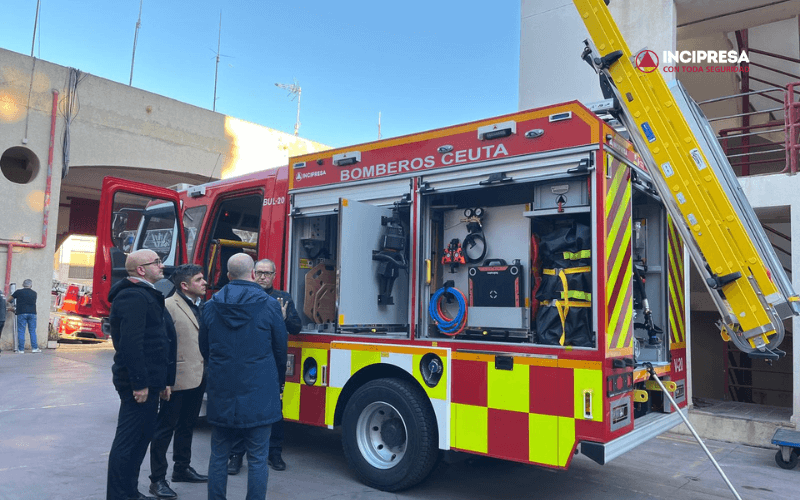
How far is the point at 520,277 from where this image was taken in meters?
4.68

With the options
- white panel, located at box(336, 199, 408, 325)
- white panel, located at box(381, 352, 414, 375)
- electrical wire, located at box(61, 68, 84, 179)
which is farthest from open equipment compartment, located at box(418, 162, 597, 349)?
electrical wire, located at box(61, 68, 84, 179)

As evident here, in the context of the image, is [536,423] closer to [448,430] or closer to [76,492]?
[448,430]

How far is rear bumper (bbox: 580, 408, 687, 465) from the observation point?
3828 mm

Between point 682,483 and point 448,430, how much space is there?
2.29 meters

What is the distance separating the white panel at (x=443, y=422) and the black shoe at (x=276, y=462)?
1549mm

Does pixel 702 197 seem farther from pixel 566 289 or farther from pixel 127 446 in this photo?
pixel 127 446

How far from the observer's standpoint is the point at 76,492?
4422mm

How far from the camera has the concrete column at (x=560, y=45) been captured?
859 centimetres

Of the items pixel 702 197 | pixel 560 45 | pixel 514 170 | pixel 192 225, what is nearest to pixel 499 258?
pixel 514 170

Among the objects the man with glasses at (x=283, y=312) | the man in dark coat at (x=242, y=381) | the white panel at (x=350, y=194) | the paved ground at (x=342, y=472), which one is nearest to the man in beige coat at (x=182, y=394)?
the paved ground at (x=342, y=472)

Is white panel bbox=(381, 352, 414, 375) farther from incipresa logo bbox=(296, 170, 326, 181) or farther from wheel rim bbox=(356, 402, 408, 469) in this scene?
incipresa logo bbox=(296, 170, 326, 181)

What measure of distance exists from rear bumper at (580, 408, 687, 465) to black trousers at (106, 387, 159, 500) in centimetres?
281

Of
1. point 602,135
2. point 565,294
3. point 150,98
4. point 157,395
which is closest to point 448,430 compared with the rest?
point 565,294

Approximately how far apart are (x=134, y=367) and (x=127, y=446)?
1.76 feet
